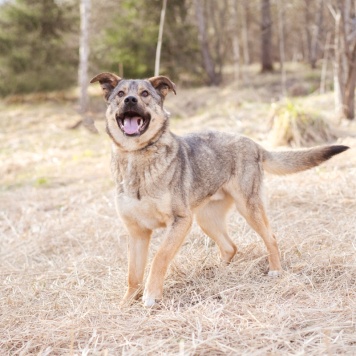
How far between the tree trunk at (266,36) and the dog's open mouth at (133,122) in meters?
18.8

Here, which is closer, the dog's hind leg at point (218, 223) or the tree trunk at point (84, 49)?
the dog's hind leg at point (218, 223)

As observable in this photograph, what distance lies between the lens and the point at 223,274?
4.71m

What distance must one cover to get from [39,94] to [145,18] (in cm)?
549

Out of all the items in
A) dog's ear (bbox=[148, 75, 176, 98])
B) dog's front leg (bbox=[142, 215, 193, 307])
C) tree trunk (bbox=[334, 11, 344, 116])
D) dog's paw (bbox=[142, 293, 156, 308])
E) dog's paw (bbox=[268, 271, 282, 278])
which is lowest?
dog's paw (bbox=[142, 293, 156, 308])

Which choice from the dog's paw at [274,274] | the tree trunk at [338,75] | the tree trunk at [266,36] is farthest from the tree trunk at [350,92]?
the tree trunk at [266,36]

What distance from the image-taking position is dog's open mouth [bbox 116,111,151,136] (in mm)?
4293

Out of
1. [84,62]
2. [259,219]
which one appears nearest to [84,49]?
[84,62]

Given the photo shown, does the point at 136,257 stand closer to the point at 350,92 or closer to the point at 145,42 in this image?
the point at 350,92

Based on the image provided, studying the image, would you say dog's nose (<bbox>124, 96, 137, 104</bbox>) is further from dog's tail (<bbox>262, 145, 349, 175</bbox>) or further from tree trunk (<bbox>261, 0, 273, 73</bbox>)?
tree trunk (<bbox>261, 0, 273, 73</bbox>)

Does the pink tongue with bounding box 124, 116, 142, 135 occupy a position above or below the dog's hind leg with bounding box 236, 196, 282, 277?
above

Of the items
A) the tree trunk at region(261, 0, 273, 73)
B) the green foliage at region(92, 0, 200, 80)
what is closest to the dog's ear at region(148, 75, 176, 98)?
the green foliage at region(92, 0, 200, 80)

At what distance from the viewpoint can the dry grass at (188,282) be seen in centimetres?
335

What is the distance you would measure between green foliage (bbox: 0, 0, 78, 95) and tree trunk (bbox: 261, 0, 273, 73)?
8.19m

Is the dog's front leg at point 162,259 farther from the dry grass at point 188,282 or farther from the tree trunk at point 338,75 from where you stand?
the tree trunk at point 338,75
